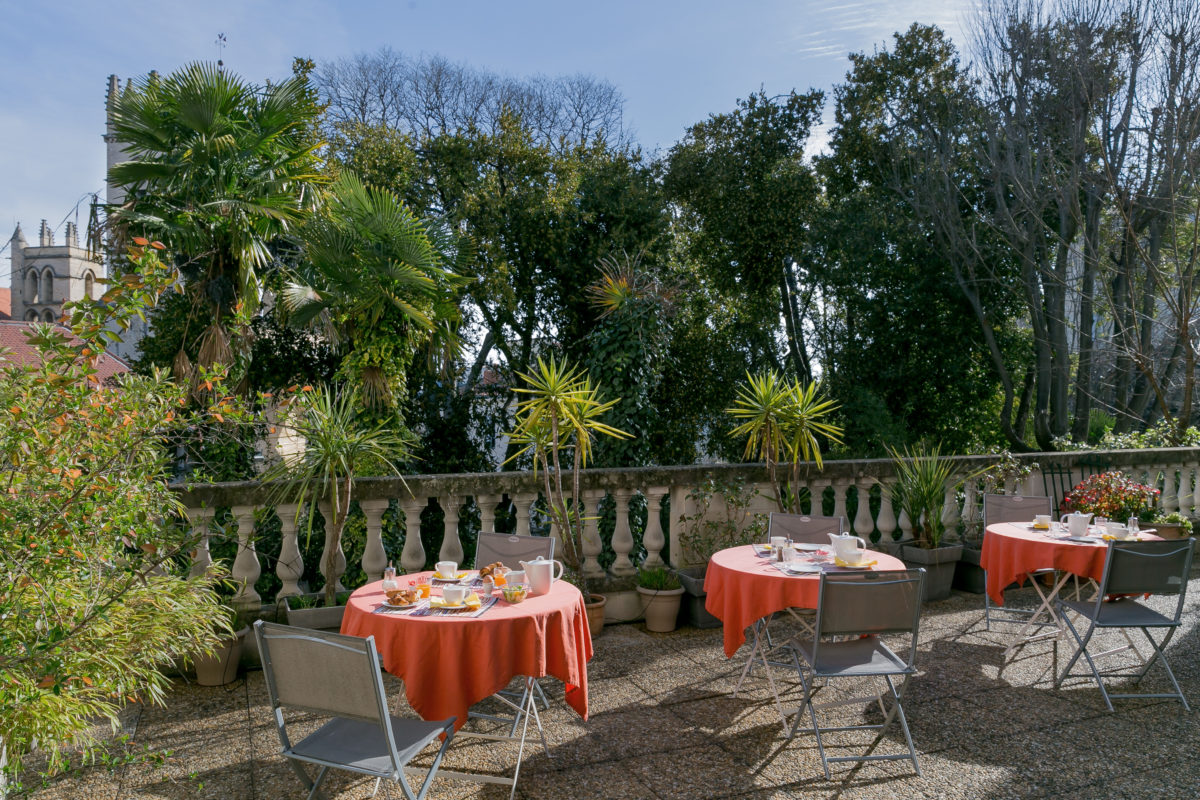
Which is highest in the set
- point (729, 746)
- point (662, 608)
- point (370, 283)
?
point (370, 283)

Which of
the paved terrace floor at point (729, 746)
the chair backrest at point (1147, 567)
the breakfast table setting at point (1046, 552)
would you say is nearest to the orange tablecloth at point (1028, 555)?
the breakfast table setting at point (1046, 552)

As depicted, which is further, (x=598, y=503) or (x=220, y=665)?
(x=598, y=503)

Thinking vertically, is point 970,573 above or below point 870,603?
below

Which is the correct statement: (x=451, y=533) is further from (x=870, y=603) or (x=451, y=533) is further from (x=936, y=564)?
(x=936, y=564)

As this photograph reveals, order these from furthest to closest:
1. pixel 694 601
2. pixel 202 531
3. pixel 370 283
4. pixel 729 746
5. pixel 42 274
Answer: pixel 42 274, pixel 370 283, pixel 694 601, pixel 202 531, pixel 729 746

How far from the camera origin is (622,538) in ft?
19.0

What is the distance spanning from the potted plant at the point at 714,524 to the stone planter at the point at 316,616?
95.7 inches

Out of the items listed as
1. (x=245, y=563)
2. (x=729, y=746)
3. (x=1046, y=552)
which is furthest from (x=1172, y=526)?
(x=245, y=563)

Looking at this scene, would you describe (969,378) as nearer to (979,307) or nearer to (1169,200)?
(979,307)

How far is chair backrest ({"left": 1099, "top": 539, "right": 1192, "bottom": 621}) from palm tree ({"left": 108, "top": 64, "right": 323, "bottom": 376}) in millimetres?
6858

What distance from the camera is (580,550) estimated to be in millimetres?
5531

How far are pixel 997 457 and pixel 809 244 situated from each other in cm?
610

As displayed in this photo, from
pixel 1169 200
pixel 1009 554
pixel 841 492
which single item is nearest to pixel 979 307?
pixel 1169 200

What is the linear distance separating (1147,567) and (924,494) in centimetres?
221
